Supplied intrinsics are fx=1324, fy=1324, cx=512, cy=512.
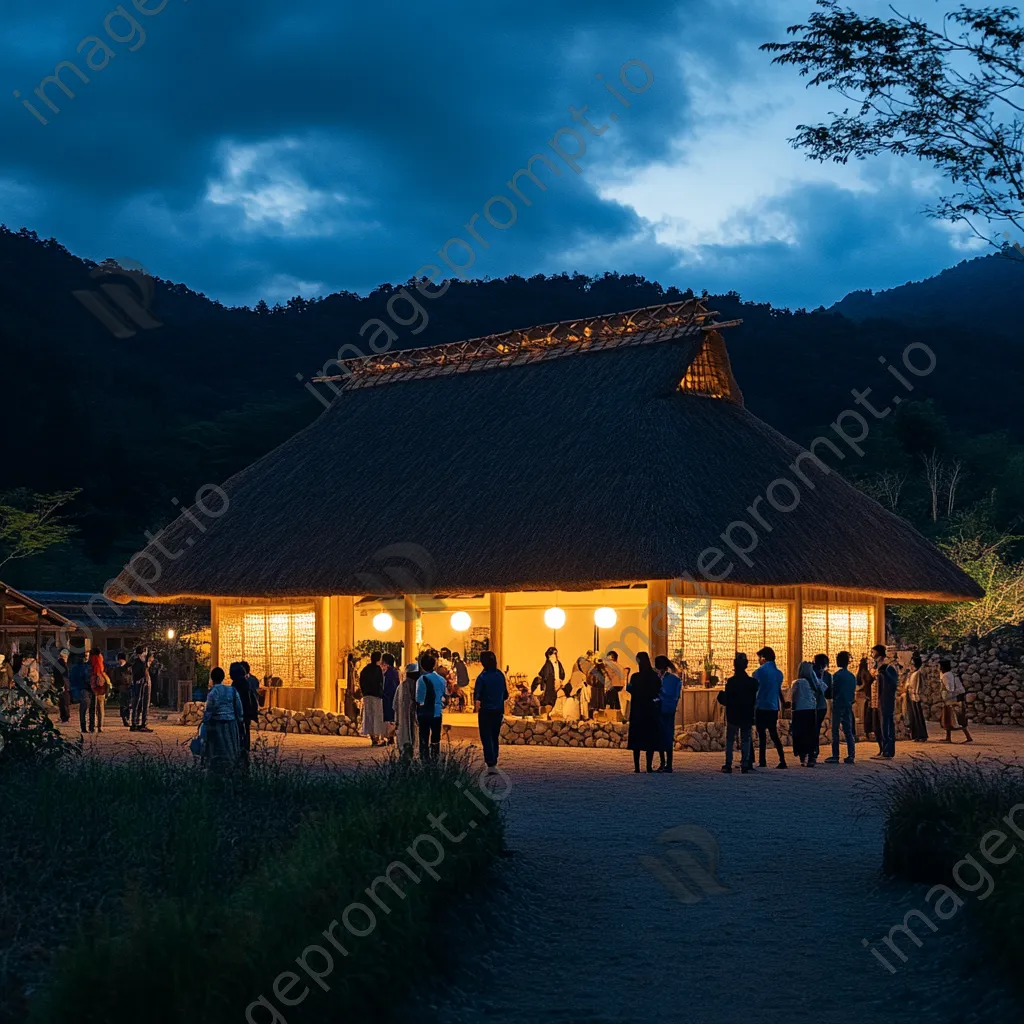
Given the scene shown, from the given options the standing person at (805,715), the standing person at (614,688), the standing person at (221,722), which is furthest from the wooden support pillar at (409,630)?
the standing person at (221,722)

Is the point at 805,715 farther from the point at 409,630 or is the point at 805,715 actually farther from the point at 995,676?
the point at 995,676

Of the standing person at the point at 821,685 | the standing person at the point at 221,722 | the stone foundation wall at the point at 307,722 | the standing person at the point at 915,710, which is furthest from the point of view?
the stone foundation wall at the point at 307,722

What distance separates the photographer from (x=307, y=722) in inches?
885

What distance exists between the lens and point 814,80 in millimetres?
11094

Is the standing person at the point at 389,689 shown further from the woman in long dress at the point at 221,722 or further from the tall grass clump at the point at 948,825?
the tall grass clump at the point at 948,825

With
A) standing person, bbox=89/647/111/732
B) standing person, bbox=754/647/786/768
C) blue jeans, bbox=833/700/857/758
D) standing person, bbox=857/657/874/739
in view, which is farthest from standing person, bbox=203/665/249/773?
standing person, bbox=857/657/874/739

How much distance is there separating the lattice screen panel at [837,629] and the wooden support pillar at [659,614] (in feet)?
10.5

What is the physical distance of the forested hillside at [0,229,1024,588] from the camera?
49.2m

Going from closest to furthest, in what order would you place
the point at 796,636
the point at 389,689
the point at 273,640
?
the point at 389,689, the point at 796,636, the point at 273,640

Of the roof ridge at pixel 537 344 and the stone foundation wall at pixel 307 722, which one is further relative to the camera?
the roof ridge at pixel 537 344

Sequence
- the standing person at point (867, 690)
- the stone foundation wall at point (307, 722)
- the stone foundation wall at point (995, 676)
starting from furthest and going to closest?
1. the stone foundation wall at point (995, 676)
2. the stone foundation wall at point (307, 722)
3. the standing person at point (867, 690)

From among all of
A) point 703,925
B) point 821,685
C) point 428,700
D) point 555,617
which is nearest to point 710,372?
point 555,617

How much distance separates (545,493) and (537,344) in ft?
19.8

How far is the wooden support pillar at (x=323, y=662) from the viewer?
77.2 feet
